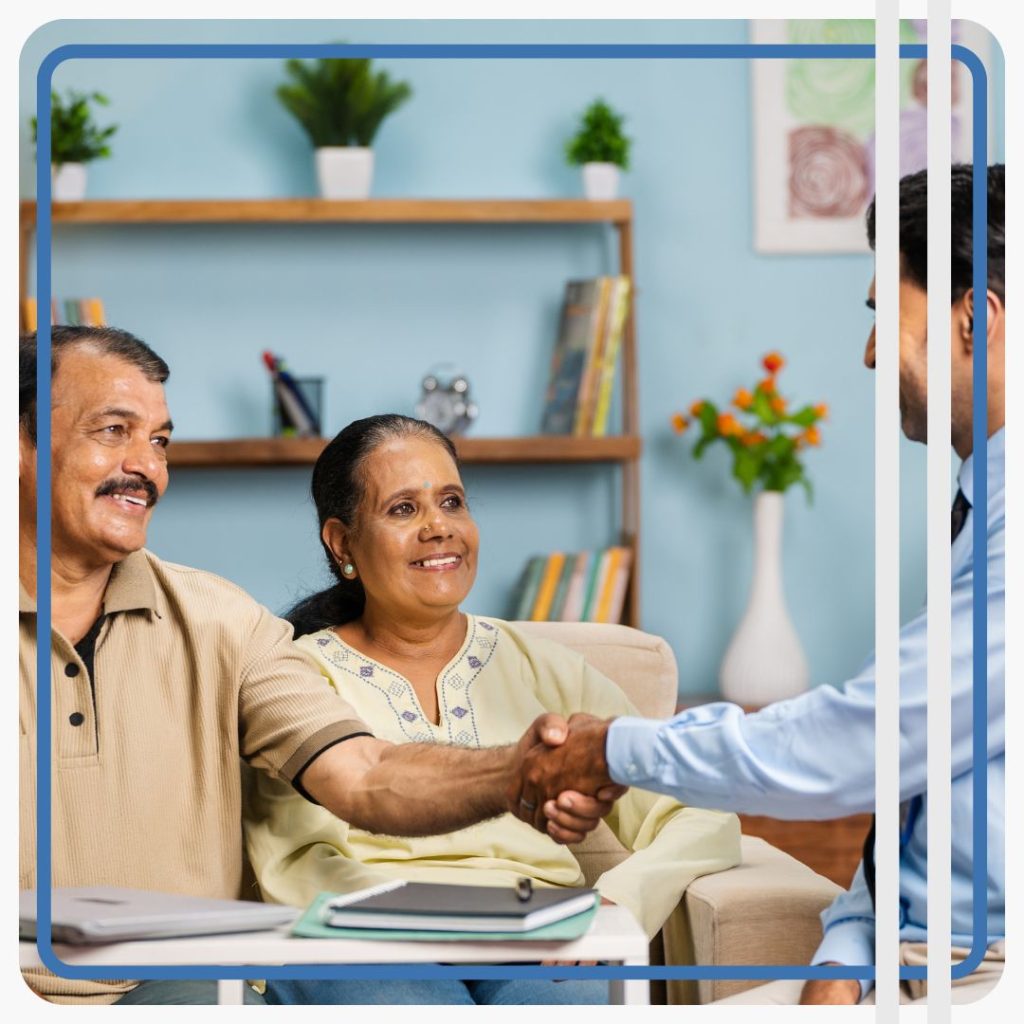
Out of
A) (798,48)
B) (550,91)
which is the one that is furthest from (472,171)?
(798,48)

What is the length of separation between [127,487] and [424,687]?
0.43m

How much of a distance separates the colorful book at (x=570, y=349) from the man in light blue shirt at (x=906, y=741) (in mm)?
489

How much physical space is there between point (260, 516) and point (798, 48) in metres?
0.86

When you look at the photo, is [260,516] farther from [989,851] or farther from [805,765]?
[989,851]

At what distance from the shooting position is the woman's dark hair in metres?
1.85

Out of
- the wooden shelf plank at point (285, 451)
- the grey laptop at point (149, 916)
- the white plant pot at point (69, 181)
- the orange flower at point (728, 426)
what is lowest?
the grey laptop at point (149, 916)

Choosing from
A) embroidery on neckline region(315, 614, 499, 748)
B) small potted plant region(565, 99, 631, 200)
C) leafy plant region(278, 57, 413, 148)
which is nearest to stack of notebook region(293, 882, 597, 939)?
embroidery on neckline region(315, 614, 499, 748)

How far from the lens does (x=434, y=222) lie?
233cm

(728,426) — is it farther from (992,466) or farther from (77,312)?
(77,312)

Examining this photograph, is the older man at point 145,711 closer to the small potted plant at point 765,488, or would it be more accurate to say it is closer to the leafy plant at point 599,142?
the small potted plant at point 765,488

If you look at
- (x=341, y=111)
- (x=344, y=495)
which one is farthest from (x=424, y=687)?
(x=341, y=111)

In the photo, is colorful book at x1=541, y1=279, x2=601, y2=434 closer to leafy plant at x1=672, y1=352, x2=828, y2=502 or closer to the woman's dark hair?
leafy plant at x1=672, y1=352, x2=828, y2=502

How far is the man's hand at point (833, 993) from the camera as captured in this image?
176 centimetres

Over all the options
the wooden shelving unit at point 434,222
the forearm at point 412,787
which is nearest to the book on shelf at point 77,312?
the wooden shelving unit at point 434,222
